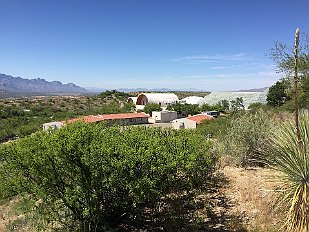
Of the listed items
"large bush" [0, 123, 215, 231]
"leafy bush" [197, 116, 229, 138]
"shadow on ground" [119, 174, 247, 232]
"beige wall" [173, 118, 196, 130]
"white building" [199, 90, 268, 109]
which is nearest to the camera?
"large bush" [0, 123, 215, 231]

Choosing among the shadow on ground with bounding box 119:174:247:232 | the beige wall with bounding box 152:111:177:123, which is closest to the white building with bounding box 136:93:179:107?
the beige wall with bounding box 152:111:177:123

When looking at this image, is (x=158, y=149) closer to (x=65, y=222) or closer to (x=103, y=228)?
(x=103, y=228)

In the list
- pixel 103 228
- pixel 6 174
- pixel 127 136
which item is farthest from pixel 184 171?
pixel 6 174

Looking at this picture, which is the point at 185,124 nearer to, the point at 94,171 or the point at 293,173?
the point at 293,173

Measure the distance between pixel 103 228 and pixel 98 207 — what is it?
0.65m

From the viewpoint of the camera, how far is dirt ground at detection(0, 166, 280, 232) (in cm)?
787

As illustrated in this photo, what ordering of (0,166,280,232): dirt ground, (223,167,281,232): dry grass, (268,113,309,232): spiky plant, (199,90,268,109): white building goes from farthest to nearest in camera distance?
(199,90,268,109): white building
(0,166,280,232): dirt ground
(223,167,281,232): dry grass
(268,113,309,232): spiky plant

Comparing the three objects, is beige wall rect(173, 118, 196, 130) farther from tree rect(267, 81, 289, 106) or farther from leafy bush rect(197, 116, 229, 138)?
tree rect(267, 81, 289, 106)

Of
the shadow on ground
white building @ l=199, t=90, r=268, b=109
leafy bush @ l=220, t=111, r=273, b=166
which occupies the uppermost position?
white building @ l=199, t=90, r=268, b=109

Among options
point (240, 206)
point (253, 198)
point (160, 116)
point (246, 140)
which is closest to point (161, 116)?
point (160, 116)

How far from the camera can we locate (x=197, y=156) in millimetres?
7281

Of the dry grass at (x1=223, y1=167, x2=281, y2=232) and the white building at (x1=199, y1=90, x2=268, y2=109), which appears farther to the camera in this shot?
the white building at (x1=199, y1=90, x2=268, y2=109)

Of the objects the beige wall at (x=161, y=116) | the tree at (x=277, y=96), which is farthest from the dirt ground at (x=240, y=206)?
the tree at (x=277, y=96)

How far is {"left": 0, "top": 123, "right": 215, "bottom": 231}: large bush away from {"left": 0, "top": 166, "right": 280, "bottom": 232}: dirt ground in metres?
1.47
